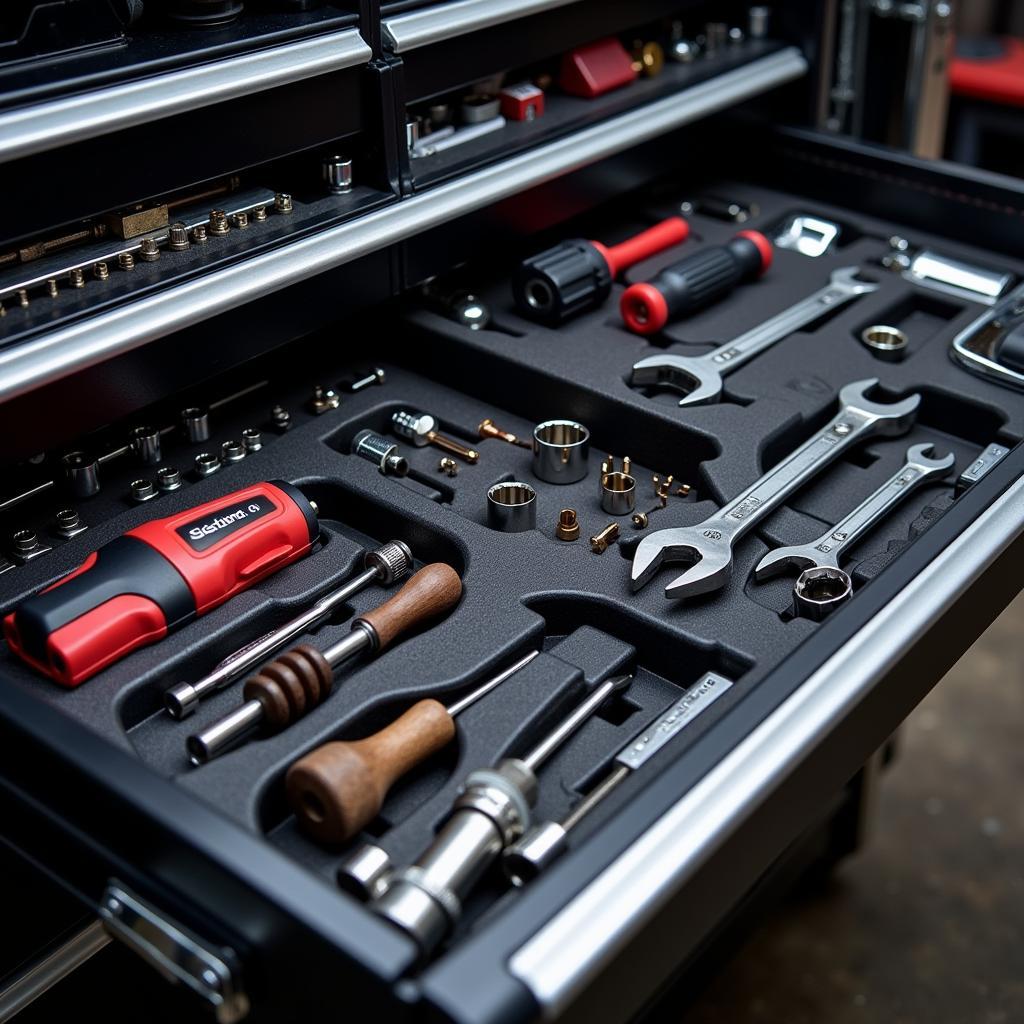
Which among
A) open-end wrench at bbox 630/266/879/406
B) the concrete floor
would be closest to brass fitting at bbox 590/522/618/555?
open-end wrench at bbox 630/266/879/406

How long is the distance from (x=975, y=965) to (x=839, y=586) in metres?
1.28

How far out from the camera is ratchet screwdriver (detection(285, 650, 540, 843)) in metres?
1.03

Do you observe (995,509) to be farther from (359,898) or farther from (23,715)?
(23,715)

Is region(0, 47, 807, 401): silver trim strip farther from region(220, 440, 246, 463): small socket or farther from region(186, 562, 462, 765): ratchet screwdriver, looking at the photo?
region(186, 562, 462, 765): ratchet screwdriver

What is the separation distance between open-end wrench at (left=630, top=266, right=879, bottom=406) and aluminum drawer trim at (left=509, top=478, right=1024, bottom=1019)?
431 mm

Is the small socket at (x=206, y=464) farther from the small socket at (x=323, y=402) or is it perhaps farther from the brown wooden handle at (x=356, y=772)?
the brown wooden handle at (x=356, y=772)

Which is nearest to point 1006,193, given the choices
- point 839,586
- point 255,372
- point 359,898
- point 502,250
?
point 502,250

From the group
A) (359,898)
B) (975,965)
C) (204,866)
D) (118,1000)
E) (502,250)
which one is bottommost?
(975,965)

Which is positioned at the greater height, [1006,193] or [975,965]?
[1006,193]

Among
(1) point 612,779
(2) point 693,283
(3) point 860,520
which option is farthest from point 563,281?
(1) point 612,779

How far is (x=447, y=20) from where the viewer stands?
153 cm

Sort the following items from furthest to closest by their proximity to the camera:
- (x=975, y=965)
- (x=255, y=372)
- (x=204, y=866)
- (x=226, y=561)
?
(x=975, y=965) < (x=255, y=372) < (x=226, y=561) < (x=204, y=866)

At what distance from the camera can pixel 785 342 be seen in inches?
69.2

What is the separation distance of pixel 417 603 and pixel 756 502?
0.41 metres
